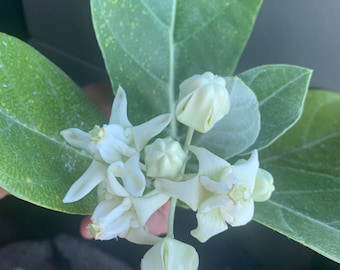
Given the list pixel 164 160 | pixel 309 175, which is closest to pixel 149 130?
pixel 164 160

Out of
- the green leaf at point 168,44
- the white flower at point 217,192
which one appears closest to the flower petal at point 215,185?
the white flower at point 217,192

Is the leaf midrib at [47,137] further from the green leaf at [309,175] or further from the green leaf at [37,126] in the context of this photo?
the green leaf at [309,175]

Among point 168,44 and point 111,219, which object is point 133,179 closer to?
point 111,219

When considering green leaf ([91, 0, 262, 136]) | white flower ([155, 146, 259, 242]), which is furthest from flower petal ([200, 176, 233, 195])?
green leaf ([91, 0, 262, 136])

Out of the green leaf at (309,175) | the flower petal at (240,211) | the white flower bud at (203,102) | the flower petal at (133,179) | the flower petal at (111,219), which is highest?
the white flower bud at (203,102)

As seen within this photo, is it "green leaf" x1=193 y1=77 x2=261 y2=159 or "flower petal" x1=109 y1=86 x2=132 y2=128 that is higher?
"flower petal" x1=109 y1=86 x2=132 y2=128


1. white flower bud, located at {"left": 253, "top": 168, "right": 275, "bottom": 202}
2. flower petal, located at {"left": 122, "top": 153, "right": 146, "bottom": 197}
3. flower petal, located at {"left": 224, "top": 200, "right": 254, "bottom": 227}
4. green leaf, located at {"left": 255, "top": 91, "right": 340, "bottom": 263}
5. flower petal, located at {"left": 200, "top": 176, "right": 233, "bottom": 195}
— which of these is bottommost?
green leaf, located at {"left": 255, "top": 91, "right": 340, "bottom": 263}

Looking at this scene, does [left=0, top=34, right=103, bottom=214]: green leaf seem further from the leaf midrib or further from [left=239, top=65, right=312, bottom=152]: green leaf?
[left=239, top=65, right=312, bottom=152]: green leaf
